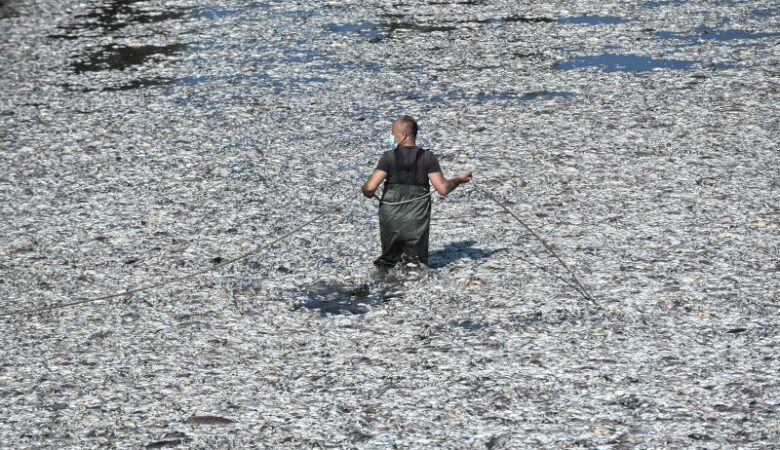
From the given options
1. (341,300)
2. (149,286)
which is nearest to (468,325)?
(341,300)

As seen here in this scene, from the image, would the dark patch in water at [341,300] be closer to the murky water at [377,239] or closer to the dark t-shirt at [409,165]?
the murky water at [377,239]

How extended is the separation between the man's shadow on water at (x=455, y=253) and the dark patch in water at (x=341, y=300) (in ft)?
3.40

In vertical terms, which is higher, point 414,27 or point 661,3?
point 661,3

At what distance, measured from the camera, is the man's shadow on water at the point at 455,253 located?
13242 mm

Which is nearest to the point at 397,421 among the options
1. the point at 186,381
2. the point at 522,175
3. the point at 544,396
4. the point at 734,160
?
the point at 544,396

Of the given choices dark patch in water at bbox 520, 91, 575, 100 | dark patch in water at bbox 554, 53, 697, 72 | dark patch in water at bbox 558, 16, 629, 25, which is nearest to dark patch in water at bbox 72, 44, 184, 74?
dark patch in water at bbox 520, 91, 575, 100

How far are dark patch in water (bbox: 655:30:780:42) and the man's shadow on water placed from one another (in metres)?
12.2

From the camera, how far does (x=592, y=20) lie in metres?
26.3

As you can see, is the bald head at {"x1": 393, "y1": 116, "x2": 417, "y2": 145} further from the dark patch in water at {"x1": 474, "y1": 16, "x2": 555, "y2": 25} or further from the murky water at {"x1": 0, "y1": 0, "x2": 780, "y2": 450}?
the dark patch in water at {"x1": 474, "y1": 16, "x2": 555, "y2": 25}

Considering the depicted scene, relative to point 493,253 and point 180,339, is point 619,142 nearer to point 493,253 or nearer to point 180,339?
point 493,253

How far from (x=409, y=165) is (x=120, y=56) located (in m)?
13.6

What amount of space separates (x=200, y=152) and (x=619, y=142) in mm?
6591

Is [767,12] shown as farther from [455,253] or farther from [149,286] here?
[149,286]

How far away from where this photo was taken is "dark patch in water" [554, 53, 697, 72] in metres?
22.0
